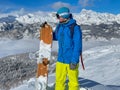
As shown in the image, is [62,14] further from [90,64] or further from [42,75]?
[90,64]

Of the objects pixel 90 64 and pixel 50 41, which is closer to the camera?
pixel 50 41

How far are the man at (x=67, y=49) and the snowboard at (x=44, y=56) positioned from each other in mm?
198

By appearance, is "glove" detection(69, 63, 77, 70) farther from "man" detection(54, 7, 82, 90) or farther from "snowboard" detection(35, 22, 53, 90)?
"snowboard" detection(35, 22, 53, 90)

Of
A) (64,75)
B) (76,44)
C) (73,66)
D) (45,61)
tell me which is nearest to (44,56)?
(45,61)

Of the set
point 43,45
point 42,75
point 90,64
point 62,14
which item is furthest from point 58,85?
point 90,64

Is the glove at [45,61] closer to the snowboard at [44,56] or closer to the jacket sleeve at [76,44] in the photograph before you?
the snowboard at [44,56]

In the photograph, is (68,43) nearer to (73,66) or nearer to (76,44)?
(76,44)

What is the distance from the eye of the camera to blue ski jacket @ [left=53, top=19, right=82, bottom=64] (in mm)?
7566

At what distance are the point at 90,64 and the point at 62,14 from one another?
11876mm

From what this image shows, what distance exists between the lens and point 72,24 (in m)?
7.66

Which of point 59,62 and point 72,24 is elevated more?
point 72,24

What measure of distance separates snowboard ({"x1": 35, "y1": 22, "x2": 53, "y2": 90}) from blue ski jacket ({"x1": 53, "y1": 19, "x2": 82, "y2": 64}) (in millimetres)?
208

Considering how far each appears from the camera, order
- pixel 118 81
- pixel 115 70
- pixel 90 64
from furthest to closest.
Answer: pixel 90 64, pixel 115 70, pixel 118 81

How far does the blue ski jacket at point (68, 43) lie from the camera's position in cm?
757
